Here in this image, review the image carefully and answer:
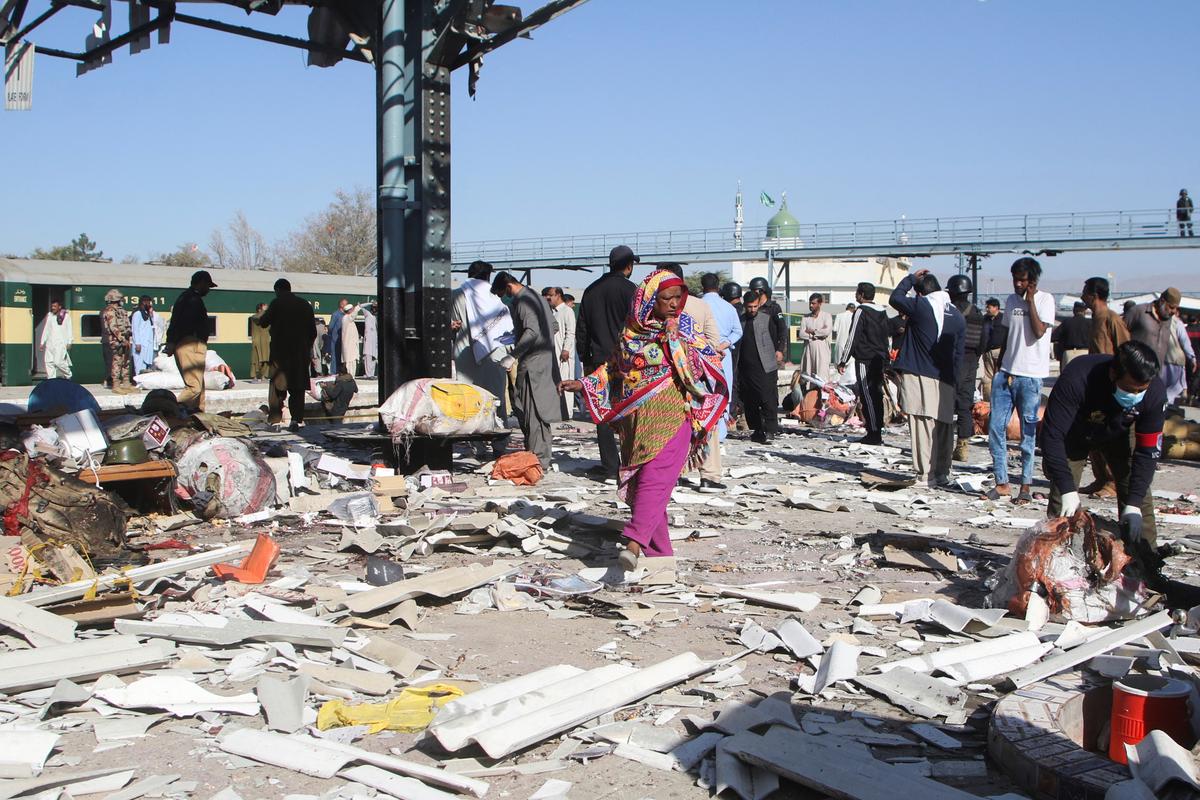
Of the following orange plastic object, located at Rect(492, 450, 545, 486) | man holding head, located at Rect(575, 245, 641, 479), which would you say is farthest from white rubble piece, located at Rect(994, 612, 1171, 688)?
orange plastic object, located at Rect(492, 450, 545, 486)

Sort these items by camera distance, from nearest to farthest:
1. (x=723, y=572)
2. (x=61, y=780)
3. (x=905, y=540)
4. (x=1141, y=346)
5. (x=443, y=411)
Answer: (x=61, y=780) → (x=1141, y=346) → (x=723, y=572) → (x=905, y=540) → (x=443, y=411)

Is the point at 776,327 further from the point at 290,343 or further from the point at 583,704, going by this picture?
the point at 583,704

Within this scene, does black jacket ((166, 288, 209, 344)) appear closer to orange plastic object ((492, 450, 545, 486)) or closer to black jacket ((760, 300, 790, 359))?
orange plastic object ((492, 450, 545, 486))

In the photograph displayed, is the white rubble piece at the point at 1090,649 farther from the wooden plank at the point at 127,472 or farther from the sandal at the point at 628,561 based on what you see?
the wooden plank at the point at 127,472

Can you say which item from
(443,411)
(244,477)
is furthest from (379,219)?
(244,477)

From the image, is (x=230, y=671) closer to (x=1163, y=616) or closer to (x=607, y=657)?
(x=607, y=657)

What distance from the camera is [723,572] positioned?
693 cm

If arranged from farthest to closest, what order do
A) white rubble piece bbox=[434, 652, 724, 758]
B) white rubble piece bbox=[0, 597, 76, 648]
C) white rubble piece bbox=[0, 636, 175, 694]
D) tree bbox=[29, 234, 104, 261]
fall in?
1. tree bbox=[29, 234, 104, 261]
2. white rubble piece bbox=[0, 597, 76, 648]
3. white rubble piece bbox=[0, 636, 175, 694]
4. white rubble piece bbox=[434, 652, 724, 758]

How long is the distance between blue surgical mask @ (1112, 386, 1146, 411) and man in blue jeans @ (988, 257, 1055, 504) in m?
3.56

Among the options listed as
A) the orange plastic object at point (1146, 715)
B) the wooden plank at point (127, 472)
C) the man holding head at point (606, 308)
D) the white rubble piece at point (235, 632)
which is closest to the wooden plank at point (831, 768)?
the orange plastic object at point (1146, 715)

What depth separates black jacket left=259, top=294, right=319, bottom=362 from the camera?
13.8 m

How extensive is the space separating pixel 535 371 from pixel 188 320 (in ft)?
14.4

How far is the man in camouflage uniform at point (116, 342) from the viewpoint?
22.5 m

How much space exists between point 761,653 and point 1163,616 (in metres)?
1.91
